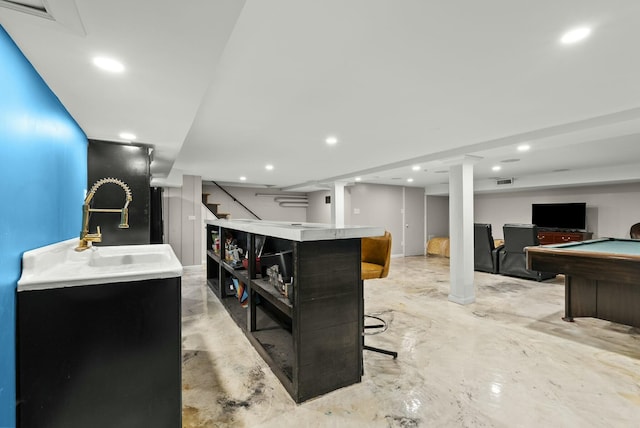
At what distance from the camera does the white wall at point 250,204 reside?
28.8 feet

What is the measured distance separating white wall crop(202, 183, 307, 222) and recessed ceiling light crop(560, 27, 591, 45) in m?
8.41

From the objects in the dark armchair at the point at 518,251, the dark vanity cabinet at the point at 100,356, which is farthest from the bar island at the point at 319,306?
the dark armchair at the point at 518,251

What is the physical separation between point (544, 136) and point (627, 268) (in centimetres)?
149

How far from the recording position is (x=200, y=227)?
6852 millimetres

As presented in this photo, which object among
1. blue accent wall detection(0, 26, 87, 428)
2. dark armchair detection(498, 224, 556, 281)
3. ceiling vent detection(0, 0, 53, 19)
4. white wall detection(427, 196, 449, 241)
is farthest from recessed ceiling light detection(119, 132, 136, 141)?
white wall detection(427, 196, 449, 241)

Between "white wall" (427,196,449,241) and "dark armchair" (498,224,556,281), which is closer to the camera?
"dark armchair" (498,224,556,281)

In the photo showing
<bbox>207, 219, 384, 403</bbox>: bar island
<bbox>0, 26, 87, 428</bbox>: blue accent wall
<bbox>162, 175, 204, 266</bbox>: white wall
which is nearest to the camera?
<bbox>0, 26, 87, 428</bbox>: blue accent wall

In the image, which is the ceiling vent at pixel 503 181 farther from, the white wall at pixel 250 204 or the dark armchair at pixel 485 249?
the white wall at pixel 250 204

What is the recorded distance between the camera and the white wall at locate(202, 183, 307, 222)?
8.78 metres

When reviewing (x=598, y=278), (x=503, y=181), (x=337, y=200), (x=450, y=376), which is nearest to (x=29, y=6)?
(x=450, y=376)

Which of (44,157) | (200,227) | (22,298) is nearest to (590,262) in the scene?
(22,298)

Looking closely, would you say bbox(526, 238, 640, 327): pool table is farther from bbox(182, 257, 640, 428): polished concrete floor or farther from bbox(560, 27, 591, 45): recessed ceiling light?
bbox(560, 27, 591, 45): recessed ceiling light

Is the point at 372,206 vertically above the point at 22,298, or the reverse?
the point at 372,206

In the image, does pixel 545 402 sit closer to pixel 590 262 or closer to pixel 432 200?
pixel 590 262
